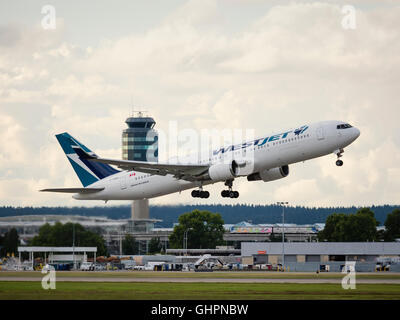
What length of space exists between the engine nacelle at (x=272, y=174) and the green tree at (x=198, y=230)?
8508cm

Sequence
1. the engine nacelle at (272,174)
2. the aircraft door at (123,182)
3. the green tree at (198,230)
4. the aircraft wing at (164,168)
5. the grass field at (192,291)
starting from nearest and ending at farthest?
A: the grass field at (192,291) → the aircraft wing at (164,168) → the engine nacelle at (272,174) → the aircraft door at (123,182) → the green tree at (198,230)

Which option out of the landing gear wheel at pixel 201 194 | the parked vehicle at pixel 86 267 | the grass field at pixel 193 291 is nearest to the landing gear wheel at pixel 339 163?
the grass field at pixel 193 291

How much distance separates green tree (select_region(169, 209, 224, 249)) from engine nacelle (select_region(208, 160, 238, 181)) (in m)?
88.6

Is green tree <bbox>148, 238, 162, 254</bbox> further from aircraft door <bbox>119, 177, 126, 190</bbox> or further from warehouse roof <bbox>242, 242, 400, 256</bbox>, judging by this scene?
aircraft door <bbox>119, 177, 126, 190</bbox>

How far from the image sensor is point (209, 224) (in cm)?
15950

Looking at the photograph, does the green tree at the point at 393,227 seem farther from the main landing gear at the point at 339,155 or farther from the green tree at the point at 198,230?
the main landing gear at the point at 339,155

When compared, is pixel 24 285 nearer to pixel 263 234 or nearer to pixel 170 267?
pixel 170 267

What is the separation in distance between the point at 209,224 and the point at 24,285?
105938 mm

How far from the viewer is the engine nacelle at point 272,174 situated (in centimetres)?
6700

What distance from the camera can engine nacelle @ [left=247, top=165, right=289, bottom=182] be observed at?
220 feet

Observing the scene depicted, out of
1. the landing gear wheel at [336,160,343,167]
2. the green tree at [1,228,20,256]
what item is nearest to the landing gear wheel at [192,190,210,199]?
the landing gear wheel at [336,160,343,167]

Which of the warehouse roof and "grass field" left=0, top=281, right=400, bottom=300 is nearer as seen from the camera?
"grass field" left=0, top=281, right=400, bottom=300
